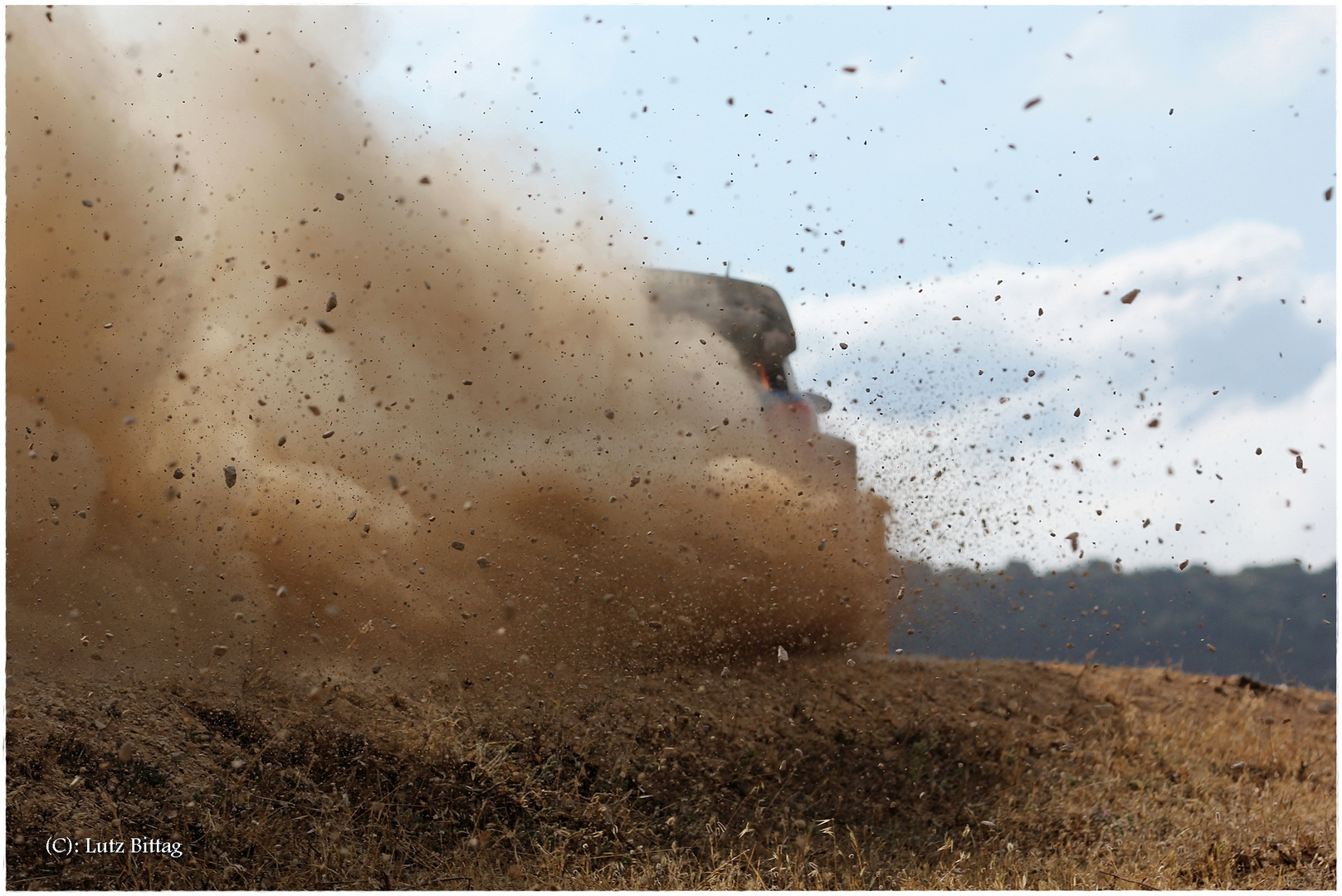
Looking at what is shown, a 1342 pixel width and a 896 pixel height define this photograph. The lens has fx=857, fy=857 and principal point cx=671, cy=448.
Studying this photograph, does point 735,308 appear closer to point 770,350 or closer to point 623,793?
point 770,350

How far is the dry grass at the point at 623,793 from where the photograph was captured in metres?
4.65

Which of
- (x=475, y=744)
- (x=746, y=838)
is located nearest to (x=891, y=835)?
(x=746, y=838)

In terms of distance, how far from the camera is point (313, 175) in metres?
6.11

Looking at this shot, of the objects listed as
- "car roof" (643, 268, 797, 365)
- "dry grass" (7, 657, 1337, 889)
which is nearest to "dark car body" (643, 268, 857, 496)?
"car roof" (643, 268, 797, 365)

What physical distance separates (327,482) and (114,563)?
1.45m

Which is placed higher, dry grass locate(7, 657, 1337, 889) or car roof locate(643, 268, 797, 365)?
car roof locate(643, 268, 797, 365)

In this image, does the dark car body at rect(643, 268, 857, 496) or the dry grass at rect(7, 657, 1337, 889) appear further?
the dark car body at rect(643, 268, 857, 496)

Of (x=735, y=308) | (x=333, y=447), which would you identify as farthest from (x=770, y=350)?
(x=333, y=447)

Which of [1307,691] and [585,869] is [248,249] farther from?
[1307,691]

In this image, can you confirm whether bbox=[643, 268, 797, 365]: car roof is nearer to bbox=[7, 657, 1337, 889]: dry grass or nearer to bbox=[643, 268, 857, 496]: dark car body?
bbox=[643, 268, 857, 496]: dark car body

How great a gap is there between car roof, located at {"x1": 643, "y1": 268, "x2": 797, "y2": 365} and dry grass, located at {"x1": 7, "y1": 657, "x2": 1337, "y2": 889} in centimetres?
248

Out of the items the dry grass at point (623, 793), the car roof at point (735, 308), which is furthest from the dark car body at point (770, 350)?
the dry grass at point (623, 793)

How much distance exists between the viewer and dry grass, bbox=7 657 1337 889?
15.3ft

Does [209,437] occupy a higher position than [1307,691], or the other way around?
[209,437]
